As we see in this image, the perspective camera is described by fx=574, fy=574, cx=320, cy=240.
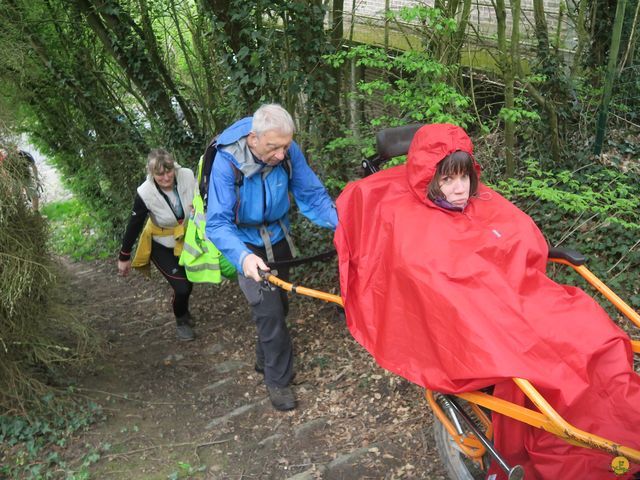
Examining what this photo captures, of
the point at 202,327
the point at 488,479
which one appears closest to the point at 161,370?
the point at 202,327

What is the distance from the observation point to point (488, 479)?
7.77 ft

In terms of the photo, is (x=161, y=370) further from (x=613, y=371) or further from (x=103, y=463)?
(x=613, y=371)

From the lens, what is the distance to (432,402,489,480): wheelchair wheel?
2828 millimetres

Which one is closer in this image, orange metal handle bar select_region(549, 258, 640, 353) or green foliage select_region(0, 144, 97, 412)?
orange metal handle bar select_region(549, 258, 640, 353)

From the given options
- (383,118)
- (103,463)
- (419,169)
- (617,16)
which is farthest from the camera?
(617,16)

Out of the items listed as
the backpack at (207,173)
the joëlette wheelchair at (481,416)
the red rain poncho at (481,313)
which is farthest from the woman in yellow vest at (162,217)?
the red rain poncho at (481,313)

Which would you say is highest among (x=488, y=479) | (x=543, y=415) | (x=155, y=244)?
(x=543, y=415)

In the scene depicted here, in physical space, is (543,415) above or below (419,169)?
below

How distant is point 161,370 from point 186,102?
3.81 metres

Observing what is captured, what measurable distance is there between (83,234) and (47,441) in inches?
282

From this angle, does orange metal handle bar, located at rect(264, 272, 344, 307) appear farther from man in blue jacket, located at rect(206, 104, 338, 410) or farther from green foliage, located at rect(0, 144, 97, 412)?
green foliage, located at rect(0, 144, 97, 412)

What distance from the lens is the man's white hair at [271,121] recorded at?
3.18 metres

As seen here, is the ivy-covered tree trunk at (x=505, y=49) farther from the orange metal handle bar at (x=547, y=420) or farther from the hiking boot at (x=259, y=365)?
the orange metal handle bar at (x=547, y=420)

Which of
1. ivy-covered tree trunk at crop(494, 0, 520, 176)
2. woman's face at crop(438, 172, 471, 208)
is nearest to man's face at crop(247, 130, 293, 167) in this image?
woman's face at crop(438, 172, 471, 208)
